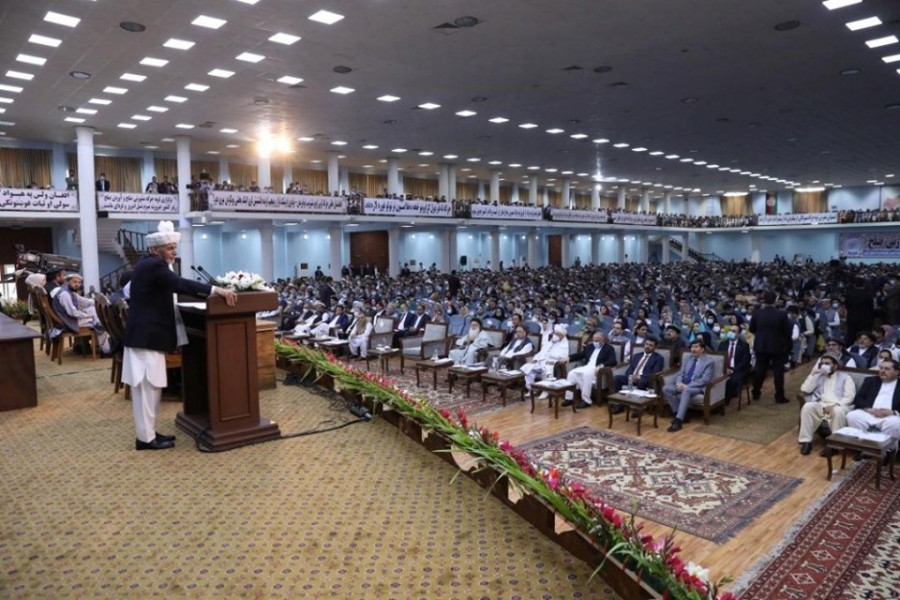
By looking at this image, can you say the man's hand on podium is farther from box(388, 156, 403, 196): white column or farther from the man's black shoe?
box(388, 156, 403, 196): white column

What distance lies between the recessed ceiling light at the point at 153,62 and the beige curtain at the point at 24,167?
12.0m

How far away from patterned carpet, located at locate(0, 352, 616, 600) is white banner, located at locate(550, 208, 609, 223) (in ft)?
94.9

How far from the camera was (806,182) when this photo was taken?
39.0 metres

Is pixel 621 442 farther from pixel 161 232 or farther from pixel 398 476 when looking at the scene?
pixel 161 232

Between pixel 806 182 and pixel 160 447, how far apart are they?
4400 cm

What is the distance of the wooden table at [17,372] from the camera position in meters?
5.49

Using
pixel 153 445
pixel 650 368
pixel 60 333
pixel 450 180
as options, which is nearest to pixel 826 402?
pixel 650 368

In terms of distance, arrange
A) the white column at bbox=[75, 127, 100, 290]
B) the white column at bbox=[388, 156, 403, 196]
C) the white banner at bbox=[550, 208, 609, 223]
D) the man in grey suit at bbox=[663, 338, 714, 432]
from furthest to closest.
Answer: the white banner at bbox=[550, 208, 609, 223]
the white column at bbox=[388, 156, 403, 196]
the white column at bbox=[75, 127, 100, 290]
the man in grey suit at bbox=[663, 338, 714, 432]

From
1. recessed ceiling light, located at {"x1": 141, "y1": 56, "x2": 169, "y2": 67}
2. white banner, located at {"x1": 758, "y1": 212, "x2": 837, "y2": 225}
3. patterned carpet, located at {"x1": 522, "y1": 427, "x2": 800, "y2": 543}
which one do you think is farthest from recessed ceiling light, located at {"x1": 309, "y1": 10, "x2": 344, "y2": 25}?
white banner, located at {"x1": 758, "y1": 212, "x2": 837, "y2": 225}

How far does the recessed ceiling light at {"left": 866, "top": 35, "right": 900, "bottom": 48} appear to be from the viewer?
11038mm

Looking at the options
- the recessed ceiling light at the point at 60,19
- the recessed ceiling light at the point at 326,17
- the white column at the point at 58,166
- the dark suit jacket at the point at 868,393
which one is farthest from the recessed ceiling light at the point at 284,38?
the white column at the point at 58,166

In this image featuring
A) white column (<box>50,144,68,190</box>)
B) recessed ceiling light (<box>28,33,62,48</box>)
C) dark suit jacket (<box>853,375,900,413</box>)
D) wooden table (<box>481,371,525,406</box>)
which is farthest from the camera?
white column (<box>50,144,68,190</box>)

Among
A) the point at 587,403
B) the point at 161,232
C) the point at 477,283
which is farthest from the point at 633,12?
the point at 477,283

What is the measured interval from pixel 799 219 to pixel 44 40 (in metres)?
42.4
